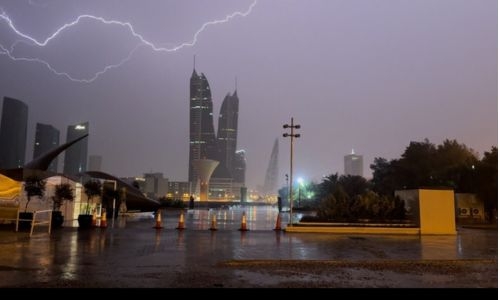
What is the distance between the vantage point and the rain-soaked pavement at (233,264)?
9703 mm

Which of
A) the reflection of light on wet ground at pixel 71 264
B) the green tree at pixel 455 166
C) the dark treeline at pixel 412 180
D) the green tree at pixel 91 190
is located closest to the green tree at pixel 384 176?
the dark treeline at pixel 412 180

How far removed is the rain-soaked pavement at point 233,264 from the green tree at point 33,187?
4.86 m

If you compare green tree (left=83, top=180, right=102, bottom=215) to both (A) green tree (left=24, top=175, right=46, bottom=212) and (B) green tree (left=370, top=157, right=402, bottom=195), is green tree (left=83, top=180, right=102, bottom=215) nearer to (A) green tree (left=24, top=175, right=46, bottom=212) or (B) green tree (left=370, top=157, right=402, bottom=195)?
(A) green tree (left=24, top=175, right=46, bottom=212)

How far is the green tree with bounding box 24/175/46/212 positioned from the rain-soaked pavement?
486 centimetres

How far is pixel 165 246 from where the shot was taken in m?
16.2

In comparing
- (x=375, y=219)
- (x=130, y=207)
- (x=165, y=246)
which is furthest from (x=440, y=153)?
(x=165, y=246)

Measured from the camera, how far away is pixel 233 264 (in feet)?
39.8

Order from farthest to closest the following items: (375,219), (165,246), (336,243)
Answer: (375,219) → (336,243) → (165,246)

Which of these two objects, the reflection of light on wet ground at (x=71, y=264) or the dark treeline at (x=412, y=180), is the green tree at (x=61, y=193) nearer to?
the reflection of light on wet ground at (x=71, y=264)

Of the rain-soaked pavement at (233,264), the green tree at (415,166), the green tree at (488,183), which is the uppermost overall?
the green tree at (415,166)

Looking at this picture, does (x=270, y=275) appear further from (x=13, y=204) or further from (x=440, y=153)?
(x=440, y=153)

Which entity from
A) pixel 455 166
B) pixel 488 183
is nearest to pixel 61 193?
pixel 488 183
